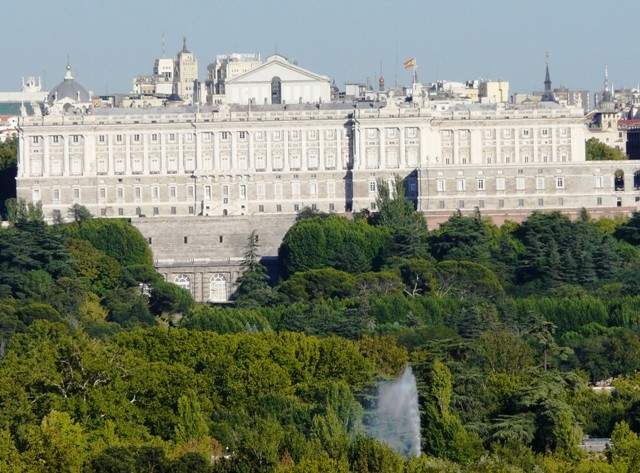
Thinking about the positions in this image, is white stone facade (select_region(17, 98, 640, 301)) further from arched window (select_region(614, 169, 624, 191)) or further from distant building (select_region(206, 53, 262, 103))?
distant building (select_region(206, 53, 262, 103))

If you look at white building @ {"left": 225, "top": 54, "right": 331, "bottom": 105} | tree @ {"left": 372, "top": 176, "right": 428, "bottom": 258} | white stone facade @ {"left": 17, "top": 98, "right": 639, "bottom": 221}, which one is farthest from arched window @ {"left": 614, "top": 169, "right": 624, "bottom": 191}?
white building @ {"left": 225, "top": 54, "right": 331, "bottom": 105}

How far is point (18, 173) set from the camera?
10606 cm

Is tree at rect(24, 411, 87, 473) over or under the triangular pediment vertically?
under

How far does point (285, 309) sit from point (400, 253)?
13725mm

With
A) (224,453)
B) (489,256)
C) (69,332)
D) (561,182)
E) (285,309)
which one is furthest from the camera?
(561,182)

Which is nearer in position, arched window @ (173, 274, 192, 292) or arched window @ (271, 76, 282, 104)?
arched window @ (173, 274, 192, 292)

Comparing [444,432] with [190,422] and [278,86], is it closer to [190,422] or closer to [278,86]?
[190,422]

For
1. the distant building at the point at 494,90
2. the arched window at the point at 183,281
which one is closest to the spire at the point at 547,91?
the distant building at the point at 494,90

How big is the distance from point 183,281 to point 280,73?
2004 cm

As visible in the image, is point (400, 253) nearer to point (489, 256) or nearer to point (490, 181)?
point (489, 256)

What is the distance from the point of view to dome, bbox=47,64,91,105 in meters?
115

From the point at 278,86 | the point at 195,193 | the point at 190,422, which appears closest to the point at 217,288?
the point at 195,193

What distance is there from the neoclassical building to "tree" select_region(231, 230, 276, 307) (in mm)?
9047

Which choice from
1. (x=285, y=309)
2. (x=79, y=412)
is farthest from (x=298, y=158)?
Result: (x=79, y=412)
